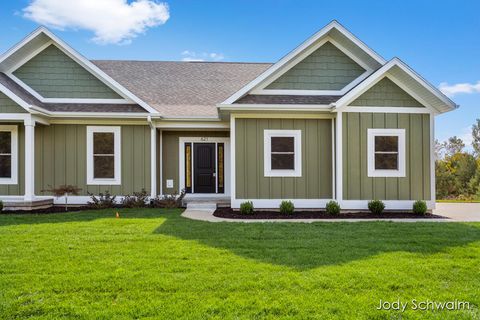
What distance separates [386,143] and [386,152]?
26 centimetres

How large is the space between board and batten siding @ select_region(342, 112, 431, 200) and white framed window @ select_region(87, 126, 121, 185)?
718 cm

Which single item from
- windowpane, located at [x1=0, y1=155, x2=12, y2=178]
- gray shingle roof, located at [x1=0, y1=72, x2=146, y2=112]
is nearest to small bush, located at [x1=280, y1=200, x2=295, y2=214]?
gray shingle roof, located at [x1=0, y1=72, x2=146, y2=112]

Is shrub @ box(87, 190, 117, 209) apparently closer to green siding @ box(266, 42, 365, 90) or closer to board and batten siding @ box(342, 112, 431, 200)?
green siding @ box(266, 42, 365, 90)

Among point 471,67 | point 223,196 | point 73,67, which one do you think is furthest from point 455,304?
point 471,67

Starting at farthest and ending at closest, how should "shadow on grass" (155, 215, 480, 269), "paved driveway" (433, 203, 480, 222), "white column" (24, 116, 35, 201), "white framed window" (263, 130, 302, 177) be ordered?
"white framed window" (263, 130, 302, 177) → "white column" (24, 116, 35, 201) → "paved driveway" (433, 203, 480, 222) → "shadow on grass" (155, 215, 480, 269)

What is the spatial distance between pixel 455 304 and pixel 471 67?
23.2 metres

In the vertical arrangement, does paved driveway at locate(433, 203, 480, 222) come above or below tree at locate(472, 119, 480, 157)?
below

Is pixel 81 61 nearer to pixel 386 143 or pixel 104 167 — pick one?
pixel 104 167

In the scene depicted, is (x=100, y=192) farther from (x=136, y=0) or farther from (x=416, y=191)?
(x=416, y=191)

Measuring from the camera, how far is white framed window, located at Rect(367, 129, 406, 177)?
32.4 feet

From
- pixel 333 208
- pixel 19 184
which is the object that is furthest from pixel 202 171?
pixel 19 184

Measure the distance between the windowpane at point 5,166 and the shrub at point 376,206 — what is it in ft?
36.3

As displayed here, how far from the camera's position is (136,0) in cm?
1279

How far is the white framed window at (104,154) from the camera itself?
446 inches
